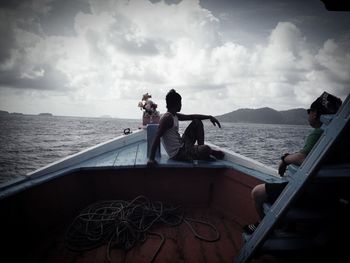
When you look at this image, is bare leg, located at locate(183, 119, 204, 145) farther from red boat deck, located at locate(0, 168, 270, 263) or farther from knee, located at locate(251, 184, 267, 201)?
knee, located at locate(251, 184, 267, 201)

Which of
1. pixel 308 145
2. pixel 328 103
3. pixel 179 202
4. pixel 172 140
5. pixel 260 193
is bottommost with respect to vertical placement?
pixel 179 202

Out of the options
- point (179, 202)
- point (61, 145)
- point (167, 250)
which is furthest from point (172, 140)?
point (61, 145)

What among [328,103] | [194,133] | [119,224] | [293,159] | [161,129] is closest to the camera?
[328,103]

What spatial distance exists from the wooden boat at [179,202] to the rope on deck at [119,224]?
0.18 feet

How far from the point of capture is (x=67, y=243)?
7.00 ft

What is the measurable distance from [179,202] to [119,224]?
39.8 inches

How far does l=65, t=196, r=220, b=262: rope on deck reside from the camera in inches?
84.8

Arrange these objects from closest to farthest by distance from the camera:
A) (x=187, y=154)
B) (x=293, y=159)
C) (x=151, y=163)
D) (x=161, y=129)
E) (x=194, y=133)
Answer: (x=293, y=159) → (x=151, y=163) → (x=161, y=129) → (x=187, y=154) → (x=194, y=133)

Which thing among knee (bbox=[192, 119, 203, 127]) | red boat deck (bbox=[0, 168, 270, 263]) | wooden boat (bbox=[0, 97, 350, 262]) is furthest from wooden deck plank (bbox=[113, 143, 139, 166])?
knee (bbox=[192, 119, 203, 127])

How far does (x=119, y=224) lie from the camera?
7.61 ft

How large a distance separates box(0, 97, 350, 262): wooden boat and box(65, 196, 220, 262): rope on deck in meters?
0.06

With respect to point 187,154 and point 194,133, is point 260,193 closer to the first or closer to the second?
point 187,154

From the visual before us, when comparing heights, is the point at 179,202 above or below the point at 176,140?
below

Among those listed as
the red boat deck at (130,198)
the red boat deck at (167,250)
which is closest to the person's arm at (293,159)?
the red boat deck at (130,198)
